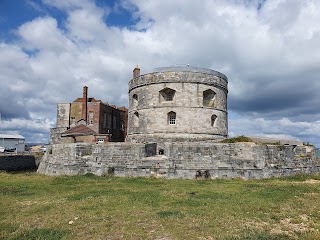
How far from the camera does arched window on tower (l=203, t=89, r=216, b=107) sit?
24.9 meters

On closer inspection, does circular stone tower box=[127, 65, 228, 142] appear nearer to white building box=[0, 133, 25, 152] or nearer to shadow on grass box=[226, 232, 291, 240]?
shadow on grass box=[226, 232, 291, 240]

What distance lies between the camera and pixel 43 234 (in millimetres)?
6609

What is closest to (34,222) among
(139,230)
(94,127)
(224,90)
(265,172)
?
(139,230)

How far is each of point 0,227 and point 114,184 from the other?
687cm

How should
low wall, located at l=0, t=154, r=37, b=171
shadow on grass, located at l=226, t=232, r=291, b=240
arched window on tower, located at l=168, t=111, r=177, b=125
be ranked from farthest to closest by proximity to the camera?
low wall, located at l=0, t=154, r=37, b=171
arched window on tower, located at l=168, t=111, r=177, b=125
shadow on grass, located at l=226, t=232, r=291, b=240

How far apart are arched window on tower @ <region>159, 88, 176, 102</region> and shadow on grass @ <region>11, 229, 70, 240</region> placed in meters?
18.1

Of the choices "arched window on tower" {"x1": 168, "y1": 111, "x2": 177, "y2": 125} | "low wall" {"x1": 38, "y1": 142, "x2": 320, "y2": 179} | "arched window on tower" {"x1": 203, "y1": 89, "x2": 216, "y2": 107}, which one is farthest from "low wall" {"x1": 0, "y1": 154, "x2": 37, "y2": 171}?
"arched window on tower" {"x1": 203, "y1": 89, "x2": 216, "y2": 107}

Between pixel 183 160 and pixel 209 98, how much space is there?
10.3 metres

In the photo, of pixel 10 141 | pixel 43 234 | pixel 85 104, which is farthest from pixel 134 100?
pixel 10 141

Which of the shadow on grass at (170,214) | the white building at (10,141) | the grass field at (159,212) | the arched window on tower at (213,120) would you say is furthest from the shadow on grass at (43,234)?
the white building at (10,141)

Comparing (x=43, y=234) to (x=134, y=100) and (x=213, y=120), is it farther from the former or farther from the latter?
(x=134, y=100)

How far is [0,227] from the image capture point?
7223mm

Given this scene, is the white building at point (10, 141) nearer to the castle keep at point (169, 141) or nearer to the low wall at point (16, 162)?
the castle keep at point (169, 141)

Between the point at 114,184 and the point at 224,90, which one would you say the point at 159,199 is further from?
the point at 224,90
